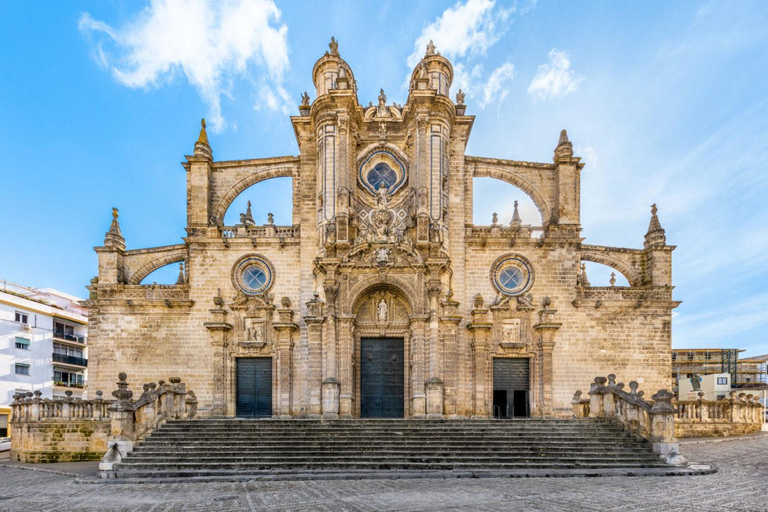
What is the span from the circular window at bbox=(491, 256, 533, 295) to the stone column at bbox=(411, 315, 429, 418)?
424 centimetres

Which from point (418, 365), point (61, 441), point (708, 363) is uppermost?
point (418, 365)

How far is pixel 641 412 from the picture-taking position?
13523 mm

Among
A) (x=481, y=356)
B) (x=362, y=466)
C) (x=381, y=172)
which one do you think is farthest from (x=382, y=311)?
(x=362, y=466)

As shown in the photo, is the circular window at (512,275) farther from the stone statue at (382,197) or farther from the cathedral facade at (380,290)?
the stone statue at (382,197)

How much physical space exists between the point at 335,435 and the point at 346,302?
606cm

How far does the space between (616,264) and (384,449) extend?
14518mm

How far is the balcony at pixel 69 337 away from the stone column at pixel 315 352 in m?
31.1

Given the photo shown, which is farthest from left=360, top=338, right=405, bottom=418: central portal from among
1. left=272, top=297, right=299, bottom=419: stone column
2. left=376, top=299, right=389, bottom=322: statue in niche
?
left=272, top=297, right=299, bottom=419: stone column

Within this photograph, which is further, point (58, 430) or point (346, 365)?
point (346, 365)

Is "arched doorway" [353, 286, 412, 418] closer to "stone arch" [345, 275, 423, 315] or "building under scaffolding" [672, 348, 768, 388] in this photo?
"stone arch" [345, 275, 423, 315]

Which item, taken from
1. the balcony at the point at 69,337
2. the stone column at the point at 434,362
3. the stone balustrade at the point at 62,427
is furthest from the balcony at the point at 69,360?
the stone column at the point at 434,362

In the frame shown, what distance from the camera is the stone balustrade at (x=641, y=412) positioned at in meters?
12.7

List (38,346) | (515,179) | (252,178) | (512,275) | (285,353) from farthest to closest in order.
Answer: (38,346)
(515,179)
(252,178)
(512,275)
(285,353)

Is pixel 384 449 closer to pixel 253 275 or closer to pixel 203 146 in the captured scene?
pixel 253 275
